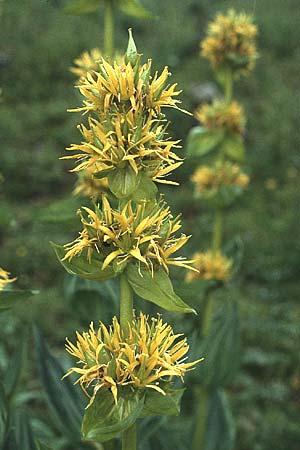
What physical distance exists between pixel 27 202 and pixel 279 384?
9.96 feet

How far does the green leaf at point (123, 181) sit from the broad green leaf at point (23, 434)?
0.92 m

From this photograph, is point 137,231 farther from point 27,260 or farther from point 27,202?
point 27,202

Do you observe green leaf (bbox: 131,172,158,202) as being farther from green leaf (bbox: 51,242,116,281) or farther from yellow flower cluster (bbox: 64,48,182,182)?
green leaf (bbox: 51,242,116,281)

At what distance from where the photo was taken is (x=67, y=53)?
8.26 m

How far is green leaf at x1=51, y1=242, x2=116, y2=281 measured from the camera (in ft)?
3.75

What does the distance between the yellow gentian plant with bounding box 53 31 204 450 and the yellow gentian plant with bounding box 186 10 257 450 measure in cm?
134

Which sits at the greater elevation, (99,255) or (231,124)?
(231,124)

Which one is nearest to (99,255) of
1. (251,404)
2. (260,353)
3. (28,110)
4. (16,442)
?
(16,442)

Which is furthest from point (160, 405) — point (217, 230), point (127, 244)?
point (217, 230)

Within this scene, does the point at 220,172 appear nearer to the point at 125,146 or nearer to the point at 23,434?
the point at 23,434

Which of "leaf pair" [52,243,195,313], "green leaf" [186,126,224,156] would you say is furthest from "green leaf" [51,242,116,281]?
"green leaf" [186,126,224,156]

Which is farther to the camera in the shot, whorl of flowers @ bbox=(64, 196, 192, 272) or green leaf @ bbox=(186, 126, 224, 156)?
green leaf @ bbox=(186, 126, 224, 156)

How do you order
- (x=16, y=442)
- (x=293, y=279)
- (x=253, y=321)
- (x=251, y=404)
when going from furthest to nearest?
(x=293, y=279), (x=253, y=321), (x=251, y=404), (x=16, y=442)

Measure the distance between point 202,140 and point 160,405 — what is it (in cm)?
159
